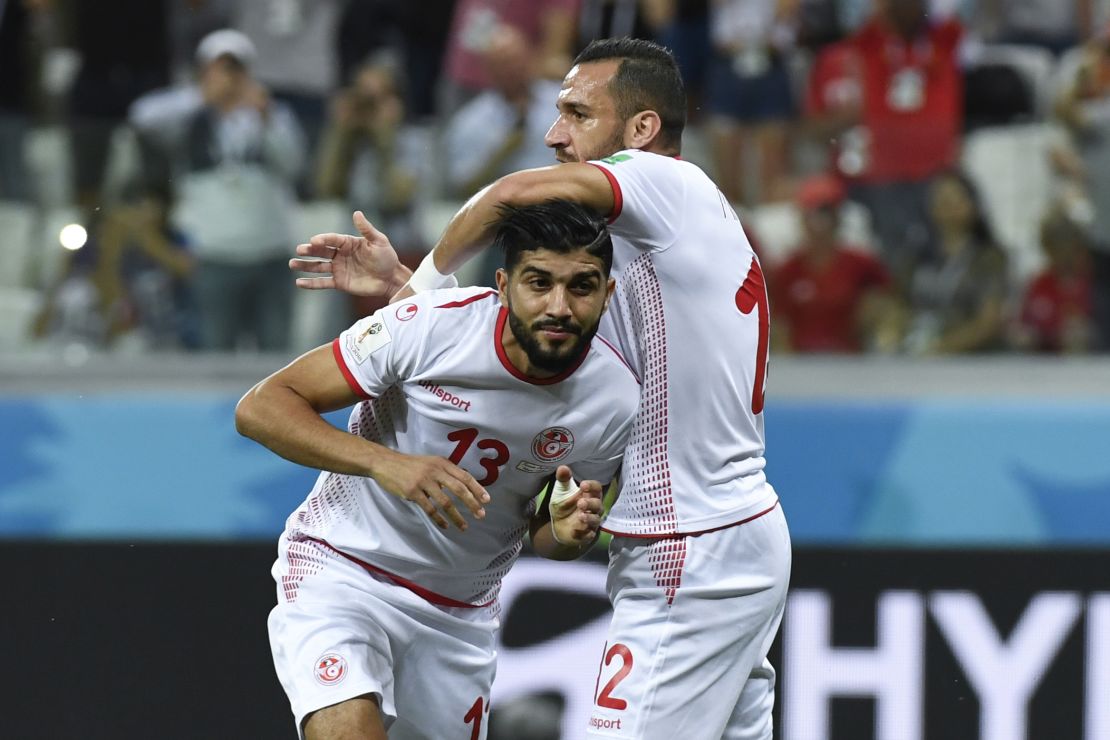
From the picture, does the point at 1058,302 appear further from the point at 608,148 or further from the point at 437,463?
the point at 437,463

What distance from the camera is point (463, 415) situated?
4176mm

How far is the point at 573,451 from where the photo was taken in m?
4.23

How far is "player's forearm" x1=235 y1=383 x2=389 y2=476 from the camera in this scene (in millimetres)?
3992

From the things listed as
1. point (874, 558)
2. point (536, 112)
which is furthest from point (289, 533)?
point (536, 112)

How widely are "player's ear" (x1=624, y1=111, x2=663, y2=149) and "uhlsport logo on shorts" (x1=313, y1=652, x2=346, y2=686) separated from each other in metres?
1.54

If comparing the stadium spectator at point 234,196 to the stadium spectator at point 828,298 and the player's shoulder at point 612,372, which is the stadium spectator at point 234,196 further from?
the player's shoulder at point 612,372

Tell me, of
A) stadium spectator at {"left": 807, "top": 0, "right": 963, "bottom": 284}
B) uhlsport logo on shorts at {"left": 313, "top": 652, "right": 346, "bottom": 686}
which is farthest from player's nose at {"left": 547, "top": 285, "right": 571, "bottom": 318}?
stadium spectator at {"left": 807, "top": 0, "right": 963, "bottom": 284}

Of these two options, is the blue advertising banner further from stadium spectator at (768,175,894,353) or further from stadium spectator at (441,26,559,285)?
stadium spectator at (441,26,559,285)

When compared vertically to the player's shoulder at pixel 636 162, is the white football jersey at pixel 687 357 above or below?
below

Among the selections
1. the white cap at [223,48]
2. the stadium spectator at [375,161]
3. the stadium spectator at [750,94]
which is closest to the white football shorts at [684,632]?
the stadium spectator at [750,94]

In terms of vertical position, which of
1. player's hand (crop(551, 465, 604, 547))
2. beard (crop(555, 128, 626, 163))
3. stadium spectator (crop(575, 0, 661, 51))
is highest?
stadium spectator (crop(575, 0, 661, 51))

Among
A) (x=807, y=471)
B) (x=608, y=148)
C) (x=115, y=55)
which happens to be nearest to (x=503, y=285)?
(x=608, y=148)

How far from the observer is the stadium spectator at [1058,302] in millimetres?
6828

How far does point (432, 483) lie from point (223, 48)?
4554 millimetres
